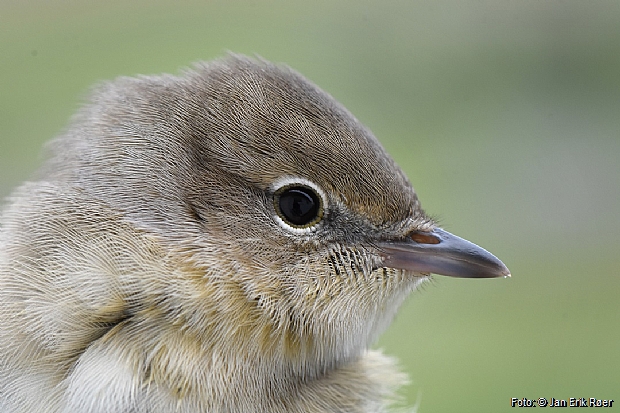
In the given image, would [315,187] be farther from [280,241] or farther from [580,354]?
[580,354]

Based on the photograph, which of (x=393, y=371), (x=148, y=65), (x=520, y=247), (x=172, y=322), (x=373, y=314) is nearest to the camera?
(x=172, y=322)

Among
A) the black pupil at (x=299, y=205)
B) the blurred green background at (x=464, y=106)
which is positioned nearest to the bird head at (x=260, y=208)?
the black pupil at (x=299, y=205)

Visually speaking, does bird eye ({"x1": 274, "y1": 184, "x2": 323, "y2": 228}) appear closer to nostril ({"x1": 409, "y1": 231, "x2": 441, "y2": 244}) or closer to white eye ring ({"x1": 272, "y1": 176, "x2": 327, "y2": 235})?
white eye ring ({"x1": 272, "y1": 176, "x2": 327, "y2": 235})

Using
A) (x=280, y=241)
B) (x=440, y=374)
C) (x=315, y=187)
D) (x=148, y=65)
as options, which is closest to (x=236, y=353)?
(x=280, y=241)

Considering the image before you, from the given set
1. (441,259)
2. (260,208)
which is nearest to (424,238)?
(441,259)

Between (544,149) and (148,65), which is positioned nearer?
(148,65)

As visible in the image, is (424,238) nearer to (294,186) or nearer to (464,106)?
(294,186)

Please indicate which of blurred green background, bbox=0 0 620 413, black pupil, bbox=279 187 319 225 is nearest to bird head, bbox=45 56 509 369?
black pupil, bbox=279 187 319 225

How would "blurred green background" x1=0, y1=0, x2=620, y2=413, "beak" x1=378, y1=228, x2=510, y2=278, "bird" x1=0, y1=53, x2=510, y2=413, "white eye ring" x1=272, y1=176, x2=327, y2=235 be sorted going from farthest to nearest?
"blurred green background" x1=0, y1=0, x2=620, y2=413
"beak" x1=378, y1=228, x2=510, y2=278
"white eye ring" x1=272, y1=176, x2=327, y2=235
"bird" x1=0, y1=53, x2=510, y2=413

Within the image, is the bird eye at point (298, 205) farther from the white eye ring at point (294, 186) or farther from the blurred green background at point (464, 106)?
the blurred green background at point (464, 106)
